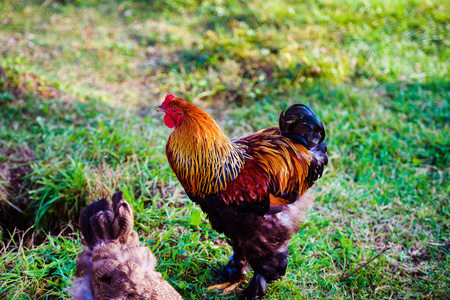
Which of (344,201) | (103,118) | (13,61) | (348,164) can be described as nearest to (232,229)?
(344,201)

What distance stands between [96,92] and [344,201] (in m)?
4.47

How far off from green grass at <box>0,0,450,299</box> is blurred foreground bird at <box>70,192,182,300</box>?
0.58 m

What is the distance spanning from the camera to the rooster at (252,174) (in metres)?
2.68

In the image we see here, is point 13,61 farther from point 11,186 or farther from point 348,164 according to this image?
point 348,164

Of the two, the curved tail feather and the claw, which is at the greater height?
the curved tail feather

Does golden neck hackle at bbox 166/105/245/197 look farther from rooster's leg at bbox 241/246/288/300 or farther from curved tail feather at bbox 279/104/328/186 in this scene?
rooster's leg at bbox 241/246/288/300

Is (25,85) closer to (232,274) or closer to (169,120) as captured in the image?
(169,120)

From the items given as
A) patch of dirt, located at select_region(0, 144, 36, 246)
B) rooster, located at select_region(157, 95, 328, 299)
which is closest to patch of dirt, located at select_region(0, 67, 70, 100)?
patch of dirt, located at select_region(0, 144, 36, 246)

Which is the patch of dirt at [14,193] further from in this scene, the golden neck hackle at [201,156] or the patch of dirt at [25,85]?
the golden neck hackle at [201,156]

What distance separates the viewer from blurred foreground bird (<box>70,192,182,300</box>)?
244 centimetres

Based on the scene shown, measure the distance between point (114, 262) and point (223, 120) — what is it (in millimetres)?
3402

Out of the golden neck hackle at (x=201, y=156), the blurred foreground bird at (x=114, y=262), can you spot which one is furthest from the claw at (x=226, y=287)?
the golden neck hackle at (x=201, y=156)

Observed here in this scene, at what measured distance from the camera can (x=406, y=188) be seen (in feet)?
14.3

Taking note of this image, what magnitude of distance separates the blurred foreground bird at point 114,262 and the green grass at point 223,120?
1.91ft
